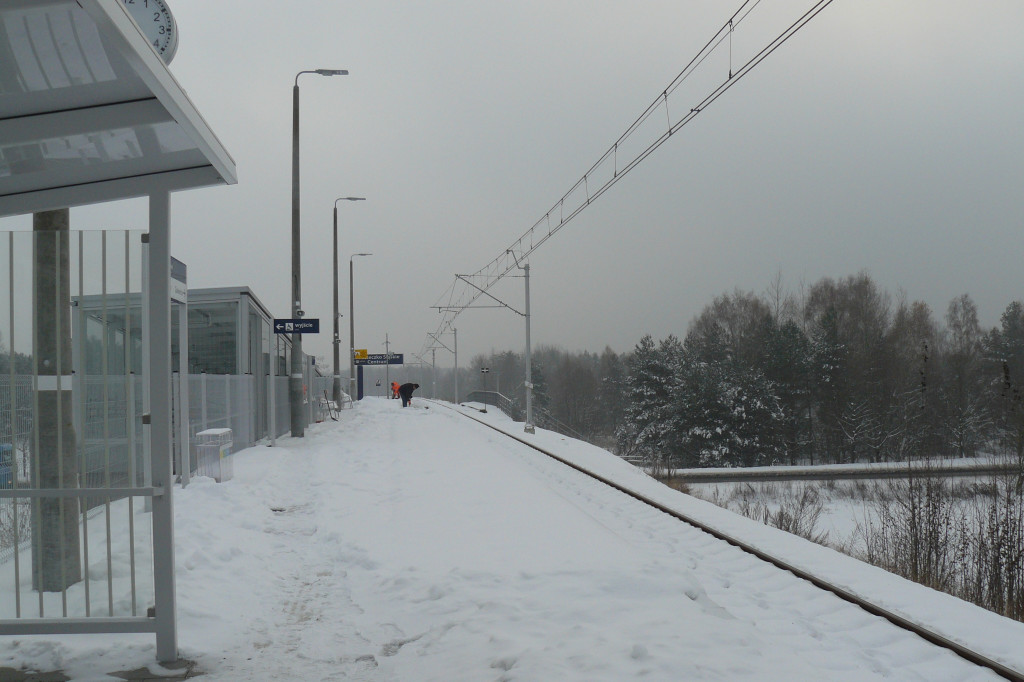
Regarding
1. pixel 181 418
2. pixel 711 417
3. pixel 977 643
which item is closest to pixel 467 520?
pixel 181 418

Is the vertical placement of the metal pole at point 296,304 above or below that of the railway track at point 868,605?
above

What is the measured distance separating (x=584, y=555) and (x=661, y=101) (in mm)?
7354

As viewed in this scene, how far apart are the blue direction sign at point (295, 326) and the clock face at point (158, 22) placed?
1185 cm

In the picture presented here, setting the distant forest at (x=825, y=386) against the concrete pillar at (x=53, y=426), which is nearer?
the concrete pillar at (x=53, y=426)

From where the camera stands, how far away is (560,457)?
68.6ft

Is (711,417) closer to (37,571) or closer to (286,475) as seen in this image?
(286,475)

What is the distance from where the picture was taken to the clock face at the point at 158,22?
24.0ft

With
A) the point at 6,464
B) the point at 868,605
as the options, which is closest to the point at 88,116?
the point at 6,464

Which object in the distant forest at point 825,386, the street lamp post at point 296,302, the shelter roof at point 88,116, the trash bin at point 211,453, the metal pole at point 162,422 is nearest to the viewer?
the shelter roof at point 88,116

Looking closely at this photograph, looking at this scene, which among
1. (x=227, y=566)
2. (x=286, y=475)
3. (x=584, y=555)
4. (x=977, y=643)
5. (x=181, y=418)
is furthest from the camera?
(x=286, y=475)

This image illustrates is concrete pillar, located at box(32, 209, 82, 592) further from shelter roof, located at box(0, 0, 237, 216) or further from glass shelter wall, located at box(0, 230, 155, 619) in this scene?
shelter roof, located at box(0, 0, 237, 216)

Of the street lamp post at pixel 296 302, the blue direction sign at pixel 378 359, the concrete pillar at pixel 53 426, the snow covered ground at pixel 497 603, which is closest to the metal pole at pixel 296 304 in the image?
the street lamp post at pixel 296 302

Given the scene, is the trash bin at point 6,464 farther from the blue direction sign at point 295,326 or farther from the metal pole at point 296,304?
the metal pole at point 296,304

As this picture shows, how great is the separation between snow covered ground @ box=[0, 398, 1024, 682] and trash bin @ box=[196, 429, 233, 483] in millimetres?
634
